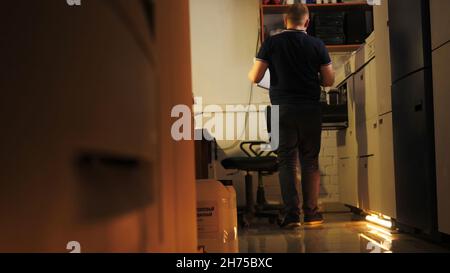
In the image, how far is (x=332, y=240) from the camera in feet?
7.72

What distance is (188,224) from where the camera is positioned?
3.30ft

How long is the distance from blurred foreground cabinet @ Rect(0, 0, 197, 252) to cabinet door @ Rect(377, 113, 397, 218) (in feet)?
5.84

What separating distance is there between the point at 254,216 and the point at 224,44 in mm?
1621

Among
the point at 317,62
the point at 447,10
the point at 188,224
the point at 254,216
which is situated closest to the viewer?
the point at 188,224

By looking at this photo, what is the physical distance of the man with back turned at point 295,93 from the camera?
9.16 ft

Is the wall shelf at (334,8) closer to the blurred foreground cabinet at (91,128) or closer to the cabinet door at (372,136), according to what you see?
the cabinet door at (372,136)

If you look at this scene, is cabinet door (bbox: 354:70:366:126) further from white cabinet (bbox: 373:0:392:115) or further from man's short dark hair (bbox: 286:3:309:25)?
man's short dark hair (bbox: 286:3:309:25)

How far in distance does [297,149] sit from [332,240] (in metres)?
0.68

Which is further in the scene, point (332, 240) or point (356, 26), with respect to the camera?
point (356, 26)

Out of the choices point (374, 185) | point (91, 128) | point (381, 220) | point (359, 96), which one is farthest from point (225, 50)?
point (91, 128)


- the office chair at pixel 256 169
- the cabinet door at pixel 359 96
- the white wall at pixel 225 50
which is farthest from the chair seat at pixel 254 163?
the white wall at pixel 225 50

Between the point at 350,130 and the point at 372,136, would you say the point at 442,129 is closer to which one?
the point at 372,136
